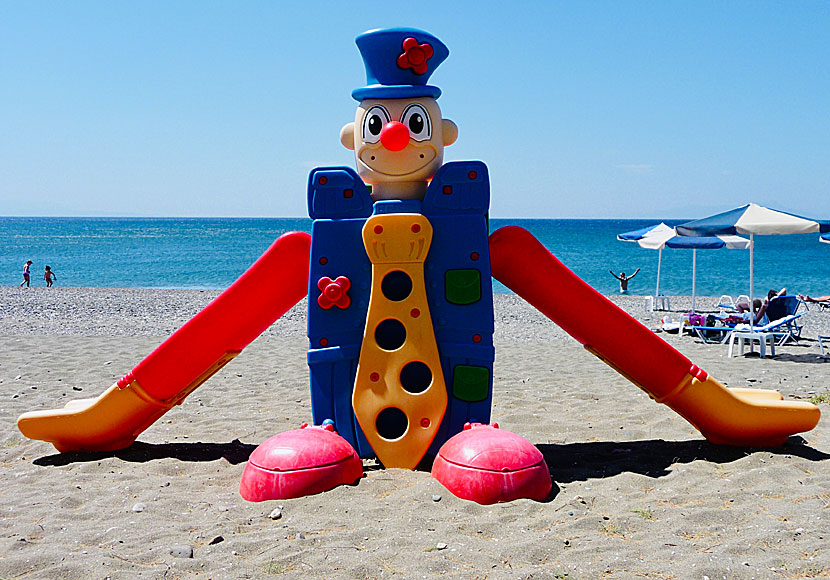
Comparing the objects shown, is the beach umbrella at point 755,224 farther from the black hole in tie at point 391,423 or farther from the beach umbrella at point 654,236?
the black hole in tie at point 391,423

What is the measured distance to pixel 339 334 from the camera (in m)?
4.77

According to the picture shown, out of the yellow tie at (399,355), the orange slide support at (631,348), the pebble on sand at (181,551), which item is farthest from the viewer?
the orange slide support at (631,348)

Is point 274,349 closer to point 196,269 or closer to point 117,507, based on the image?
point 117,507

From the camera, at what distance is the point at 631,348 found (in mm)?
4984

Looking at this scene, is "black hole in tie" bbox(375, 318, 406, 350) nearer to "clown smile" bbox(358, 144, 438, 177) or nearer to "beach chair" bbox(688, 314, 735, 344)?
"clown smile" bbox(358, 144, 438, 177)

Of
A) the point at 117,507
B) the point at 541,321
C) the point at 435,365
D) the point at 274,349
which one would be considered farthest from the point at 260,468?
the point at 541,321

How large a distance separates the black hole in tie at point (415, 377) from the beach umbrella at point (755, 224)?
699 centimetres

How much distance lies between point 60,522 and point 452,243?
107 inches

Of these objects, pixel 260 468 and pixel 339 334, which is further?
pixel 339 334

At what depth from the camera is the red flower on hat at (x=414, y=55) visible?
471cm

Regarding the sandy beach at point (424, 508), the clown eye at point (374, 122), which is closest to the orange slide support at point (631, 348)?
the sandy beach at point (424, 508)

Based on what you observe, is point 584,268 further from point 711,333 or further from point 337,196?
point 337,196

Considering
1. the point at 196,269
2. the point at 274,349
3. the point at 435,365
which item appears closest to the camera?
the point at 435,365

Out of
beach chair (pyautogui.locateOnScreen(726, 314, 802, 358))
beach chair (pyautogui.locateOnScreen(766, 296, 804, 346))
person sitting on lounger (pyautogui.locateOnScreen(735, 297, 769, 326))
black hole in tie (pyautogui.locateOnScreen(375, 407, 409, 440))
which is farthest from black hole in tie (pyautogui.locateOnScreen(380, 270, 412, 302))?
beach chair (pyautogui.locateOnScreen(766, 296, 804, 346))
